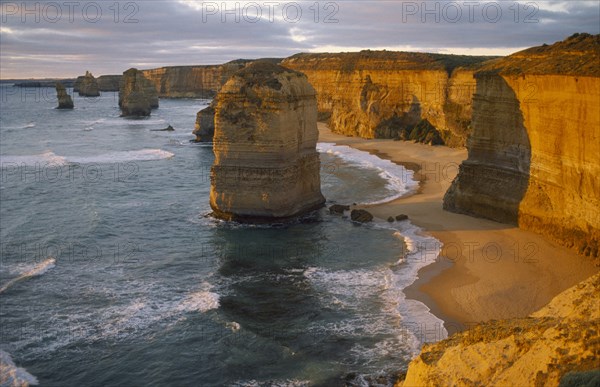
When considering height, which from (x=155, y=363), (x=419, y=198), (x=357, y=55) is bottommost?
(x=155, y=363)

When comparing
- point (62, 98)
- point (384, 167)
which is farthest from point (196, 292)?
point (62, 98)

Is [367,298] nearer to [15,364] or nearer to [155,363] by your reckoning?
[155,363]

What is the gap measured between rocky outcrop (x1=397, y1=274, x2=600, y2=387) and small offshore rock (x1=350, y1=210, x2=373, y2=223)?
15960mm

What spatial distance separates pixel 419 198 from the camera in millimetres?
32000

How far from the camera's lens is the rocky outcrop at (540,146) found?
803 inches

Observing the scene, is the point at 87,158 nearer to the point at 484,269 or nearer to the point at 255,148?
the point at 255,148

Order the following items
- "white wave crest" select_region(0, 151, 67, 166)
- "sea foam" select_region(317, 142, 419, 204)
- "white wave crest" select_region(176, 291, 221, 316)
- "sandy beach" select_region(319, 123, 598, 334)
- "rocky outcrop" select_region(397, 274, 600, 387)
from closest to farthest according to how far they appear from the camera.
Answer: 1. "rocky outcrop" select_region(397, 274, 600, 387)
2. "sandy beach" select_region(319, 123, 598, 334)
3. "white wave crest" select_region(176, 291, 221, 316)
4. "sea foam" select_region(317, 142, 419, 204)
5. "white wave crest" select_region(0, 151, 67, 166)

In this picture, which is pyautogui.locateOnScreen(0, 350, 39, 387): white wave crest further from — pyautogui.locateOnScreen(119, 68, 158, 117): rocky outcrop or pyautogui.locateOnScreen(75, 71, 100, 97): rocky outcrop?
pyautogui.locateOnScreen(75, 71, 100, 97): rocky outcrop

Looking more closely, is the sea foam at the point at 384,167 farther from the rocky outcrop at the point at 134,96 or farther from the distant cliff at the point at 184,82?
the distant cliff at the point at 184,82

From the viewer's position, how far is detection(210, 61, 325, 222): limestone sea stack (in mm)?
27188

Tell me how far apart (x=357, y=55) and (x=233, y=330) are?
5806cm

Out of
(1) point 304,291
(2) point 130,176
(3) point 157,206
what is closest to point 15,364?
(1) point 304,291

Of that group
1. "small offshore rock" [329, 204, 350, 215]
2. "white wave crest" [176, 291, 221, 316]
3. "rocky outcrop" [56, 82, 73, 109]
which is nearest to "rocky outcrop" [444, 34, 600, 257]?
"small offshore rock" [329, 204, 350, 215]

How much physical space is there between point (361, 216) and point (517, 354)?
18121 millimetres
